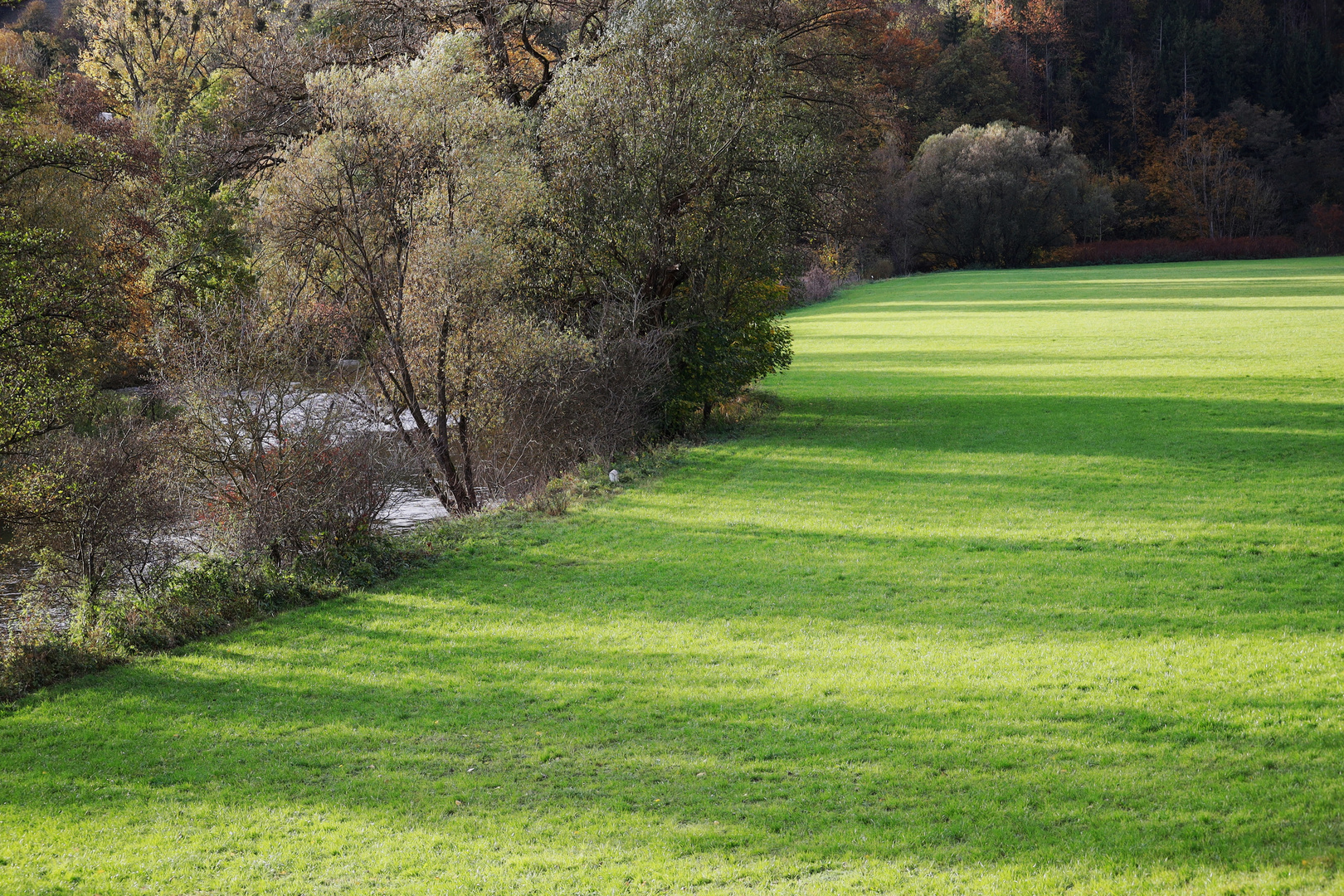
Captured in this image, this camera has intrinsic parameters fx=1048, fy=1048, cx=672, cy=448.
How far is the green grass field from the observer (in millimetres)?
6188

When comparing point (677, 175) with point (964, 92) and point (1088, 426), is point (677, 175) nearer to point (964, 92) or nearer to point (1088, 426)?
point (1088, 426)

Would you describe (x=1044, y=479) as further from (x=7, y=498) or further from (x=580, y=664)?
(x=7, y=498)

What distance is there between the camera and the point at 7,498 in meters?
11.9

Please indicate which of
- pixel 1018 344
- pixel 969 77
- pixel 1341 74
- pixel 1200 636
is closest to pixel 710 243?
pixel 1200 636

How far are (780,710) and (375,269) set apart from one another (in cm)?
1304

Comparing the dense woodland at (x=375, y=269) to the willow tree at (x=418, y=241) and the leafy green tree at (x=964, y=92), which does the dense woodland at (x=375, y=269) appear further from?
the leafy green tree at (x=964, y=92)

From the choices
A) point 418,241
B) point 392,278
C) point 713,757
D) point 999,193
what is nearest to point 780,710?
point 713,757

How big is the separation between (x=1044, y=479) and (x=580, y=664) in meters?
9.24

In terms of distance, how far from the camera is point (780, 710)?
831 centimetres

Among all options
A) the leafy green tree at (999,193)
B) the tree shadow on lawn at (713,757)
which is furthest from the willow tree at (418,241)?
the leafy green tree at (999,193)

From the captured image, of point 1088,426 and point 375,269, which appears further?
point 1088,426

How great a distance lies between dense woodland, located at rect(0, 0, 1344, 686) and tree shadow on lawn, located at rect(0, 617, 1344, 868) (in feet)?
9.08

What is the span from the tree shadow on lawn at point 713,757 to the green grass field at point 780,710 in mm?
31

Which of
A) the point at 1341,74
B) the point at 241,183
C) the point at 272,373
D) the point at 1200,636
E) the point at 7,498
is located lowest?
the point at 1200,636
